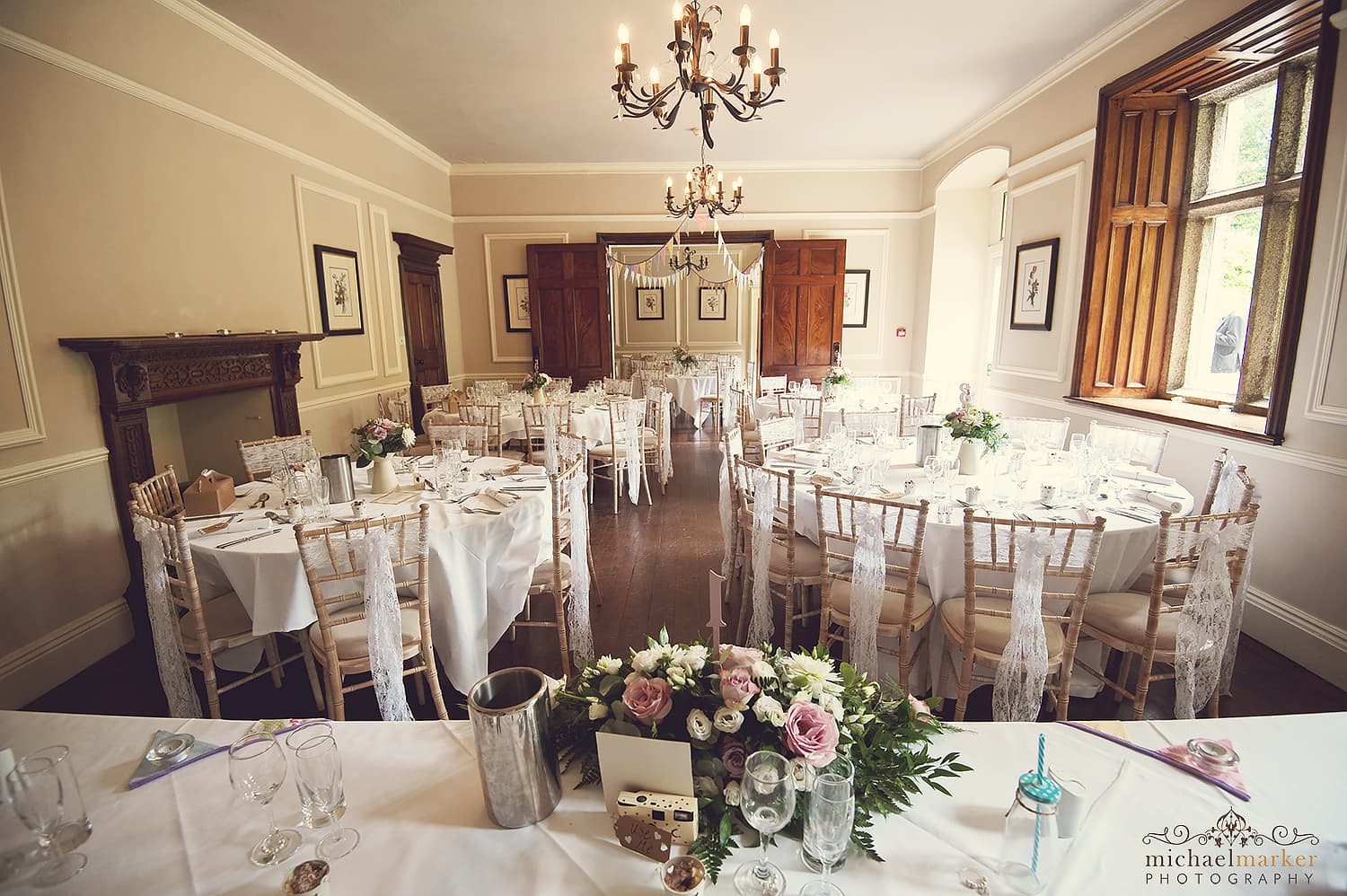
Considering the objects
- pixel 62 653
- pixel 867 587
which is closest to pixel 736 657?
pixel 867 587

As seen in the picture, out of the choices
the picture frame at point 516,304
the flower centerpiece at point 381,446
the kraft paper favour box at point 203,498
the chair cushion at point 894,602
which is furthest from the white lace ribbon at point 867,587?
the picture frame at point 516,304

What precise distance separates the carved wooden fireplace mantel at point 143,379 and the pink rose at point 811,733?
3.69 metres

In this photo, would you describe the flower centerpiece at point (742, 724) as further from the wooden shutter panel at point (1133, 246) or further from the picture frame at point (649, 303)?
the picture frame at point (649, 303)

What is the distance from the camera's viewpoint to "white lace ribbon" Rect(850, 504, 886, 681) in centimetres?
228

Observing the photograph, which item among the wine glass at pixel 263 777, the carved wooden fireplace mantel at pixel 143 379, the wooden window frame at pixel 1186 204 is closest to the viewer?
the wine glass at pixel 263 777

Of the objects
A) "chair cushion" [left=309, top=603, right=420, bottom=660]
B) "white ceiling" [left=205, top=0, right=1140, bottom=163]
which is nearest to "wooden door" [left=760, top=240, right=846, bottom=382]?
"white ceiling" [left=205, top=0, right=1140, bottom=163]

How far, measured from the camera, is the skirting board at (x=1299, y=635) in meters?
2.73

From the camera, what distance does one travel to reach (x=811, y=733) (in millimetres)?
938

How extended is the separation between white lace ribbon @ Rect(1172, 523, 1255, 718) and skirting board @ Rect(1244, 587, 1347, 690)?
1102 mm

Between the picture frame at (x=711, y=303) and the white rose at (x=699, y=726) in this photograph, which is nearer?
the white rose at (x=699, y=726)

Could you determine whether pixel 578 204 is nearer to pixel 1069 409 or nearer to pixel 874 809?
pixel 1069 409

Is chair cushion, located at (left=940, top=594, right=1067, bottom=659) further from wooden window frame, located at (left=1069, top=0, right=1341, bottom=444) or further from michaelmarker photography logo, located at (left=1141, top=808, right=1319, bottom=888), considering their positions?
wooden window frame, located at (left=1069, top=0, right=1341, bottom=444)

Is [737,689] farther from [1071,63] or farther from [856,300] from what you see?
[856,300]

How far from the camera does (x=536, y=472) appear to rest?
3.27 metres
